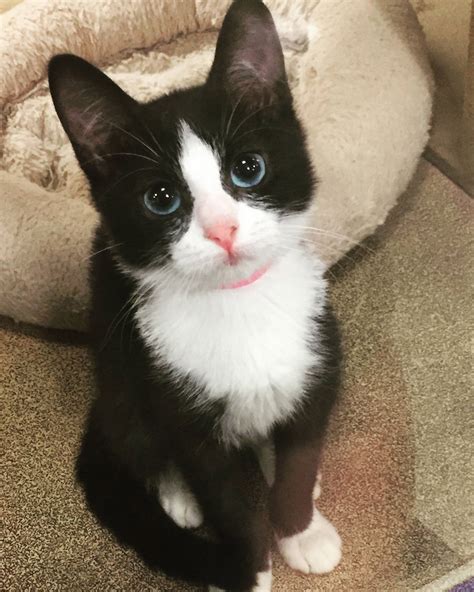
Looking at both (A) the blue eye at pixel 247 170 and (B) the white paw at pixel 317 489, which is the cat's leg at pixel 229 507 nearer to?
(B) the white paw at pixel 317 489

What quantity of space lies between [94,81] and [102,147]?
0.09m

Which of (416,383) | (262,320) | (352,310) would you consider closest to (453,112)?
(352,310)

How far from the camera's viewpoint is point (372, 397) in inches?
46.4

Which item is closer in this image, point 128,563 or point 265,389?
point 265,389

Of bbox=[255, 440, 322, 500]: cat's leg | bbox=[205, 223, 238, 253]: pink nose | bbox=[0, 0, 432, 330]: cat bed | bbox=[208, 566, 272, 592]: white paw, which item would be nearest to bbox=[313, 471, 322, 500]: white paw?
bbox=[255, 440, 322, 500]: cat's leg

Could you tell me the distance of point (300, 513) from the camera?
3.43ft

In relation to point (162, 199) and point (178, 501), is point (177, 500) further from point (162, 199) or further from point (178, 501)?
point (162, 199)

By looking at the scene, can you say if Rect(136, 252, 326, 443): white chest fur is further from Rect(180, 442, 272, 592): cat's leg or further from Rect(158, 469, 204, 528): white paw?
Rect(158, 469, 204, 528): white paw

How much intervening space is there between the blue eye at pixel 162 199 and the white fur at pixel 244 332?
0.08 meters

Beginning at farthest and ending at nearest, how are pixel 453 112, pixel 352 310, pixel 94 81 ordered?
1. pixel 453 112
2. pixel 352 310
3. pixel 94 81

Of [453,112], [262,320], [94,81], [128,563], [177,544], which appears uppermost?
[94,81]

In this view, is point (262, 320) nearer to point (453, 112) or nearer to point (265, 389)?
point (265, 389)

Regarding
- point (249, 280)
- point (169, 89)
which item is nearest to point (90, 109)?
point (249, 280)

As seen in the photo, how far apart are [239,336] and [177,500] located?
1.13ft
